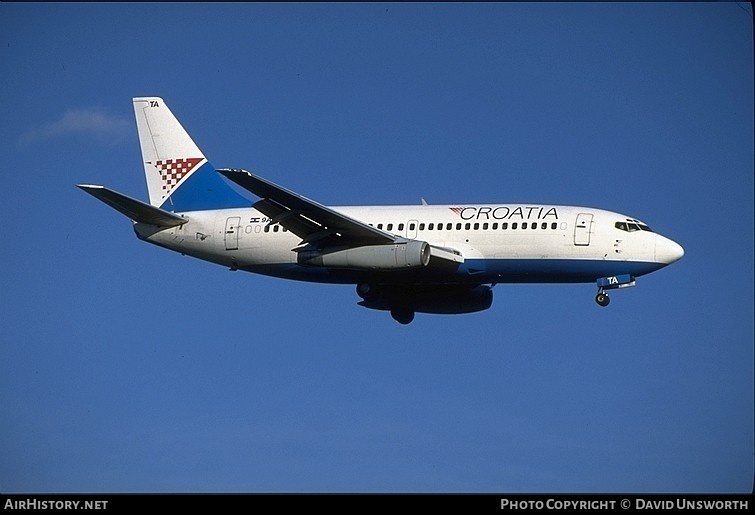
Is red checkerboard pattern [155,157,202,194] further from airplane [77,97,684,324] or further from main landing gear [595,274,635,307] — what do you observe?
main landing gear [595,274,635,307]

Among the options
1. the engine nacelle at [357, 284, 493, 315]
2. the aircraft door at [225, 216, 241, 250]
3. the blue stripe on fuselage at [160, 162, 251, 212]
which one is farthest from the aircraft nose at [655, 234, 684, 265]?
the blue stripe on fuselage at [160, 162, 251, 212]

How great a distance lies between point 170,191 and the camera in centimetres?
6512

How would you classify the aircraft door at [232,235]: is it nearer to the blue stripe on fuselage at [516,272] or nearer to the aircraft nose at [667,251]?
the blue stripe on fuselage at [516,272]

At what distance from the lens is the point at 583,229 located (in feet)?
188

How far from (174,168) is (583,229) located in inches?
790

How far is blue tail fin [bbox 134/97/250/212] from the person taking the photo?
64.3 meters

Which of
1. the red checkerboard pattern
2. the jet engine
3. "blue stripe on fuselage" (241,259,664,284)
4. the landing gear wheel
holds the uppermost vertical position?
the red checkerboard pattern

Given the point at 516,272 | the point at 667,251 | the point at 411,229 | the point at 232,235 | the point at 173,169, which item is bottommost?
the point at 516,272

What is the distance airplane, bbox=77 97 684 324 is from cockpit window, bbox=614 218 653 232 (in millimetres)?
41

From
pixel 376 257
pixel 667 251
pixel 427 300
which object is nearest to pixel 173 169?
pixel 376 257

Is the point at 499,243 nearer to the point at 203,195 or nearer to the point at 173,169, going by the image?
the point at 203,195

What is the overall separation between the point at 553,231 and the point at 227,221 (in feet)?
48.5

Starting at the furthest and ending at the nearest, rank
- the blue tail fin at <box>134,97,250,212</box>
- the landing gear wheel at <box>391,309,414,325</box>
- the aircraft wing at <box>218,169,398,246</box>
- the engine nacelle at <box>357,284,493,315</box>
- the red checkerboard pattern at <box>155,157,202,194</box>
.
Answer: the red checkerboard pattern at <box>155,157,202,194</box>
the blue tail fin at <box>134,97,250,212</box>
the landing gear wheel at <box>391,309,414,325</box>
the engine nacelle at <box>357,284,493,315</box>
the aircraft wing at <box>218,169,398,246</box>
